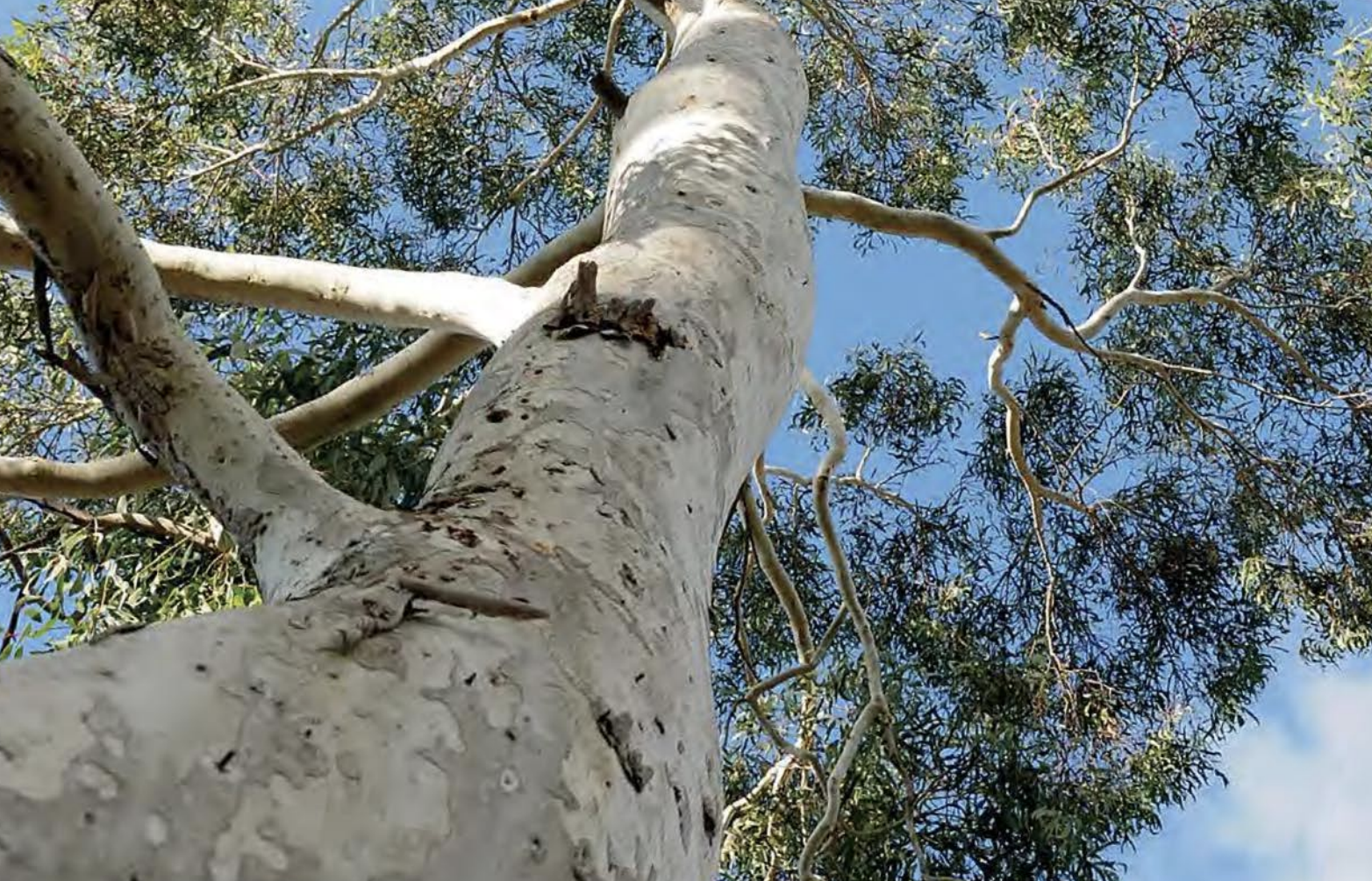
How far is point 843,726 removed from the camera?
4594 millimetres

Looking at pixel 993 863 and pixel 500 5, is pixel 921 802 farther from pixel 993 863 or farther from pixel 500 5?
pixel 500 5

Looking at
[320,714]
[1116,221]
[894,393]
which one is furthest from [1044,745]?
[320,714]

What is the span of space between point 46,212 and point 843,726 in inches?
147

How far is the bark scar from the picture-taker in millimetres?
1204

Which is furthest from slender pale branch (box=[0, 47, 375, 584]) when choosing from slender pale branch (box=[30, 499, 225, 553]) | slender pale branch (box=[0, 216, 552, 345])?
slender pale branch (box=[30, 499, 225, 553])

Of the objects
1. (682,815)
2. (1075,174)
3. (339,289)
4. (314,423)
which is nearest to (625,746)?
(682,815)

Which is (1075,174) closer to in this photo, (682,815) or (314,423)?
(314,423)

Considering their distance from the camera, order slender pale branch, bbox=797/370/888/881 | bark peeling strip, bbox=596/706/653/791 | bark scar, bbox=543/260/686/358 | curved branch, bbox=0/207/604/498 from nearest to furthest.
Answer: bark peeling strip, bbox=596/706/653/791 < bark scar, bbox=543/260/686/358 < curved branch, bbox=0/207/604/498 < slender pale branch, bbox=797/370/888/881

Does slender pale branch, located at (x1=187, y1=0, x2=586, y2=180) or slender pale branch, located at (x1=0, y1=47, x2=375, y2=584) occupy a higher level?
slender pale branch, located at (x1=187, y1=0, x2=586, y2=180)

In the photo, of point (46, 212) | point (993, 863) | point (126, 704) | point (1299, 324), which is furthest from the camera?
point (1299, 324)

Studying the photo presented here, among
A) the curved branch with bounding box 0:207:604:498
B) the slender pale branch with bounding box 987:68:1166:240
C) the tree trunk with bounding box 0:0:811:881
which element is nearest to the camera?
the tree trunk with bounding box 0:0:811:881

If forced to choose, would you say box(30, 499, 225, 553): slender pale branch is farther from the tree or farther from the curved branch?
the curved branch

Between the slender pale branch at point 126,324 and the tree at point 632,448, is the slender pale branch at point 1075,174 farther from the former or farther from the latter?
the slender pale branch at point 126,324

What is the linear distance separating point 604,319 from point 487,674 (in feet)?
1.74
